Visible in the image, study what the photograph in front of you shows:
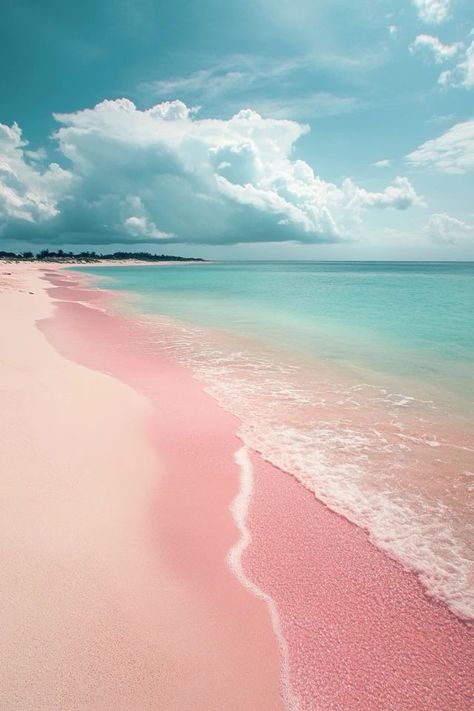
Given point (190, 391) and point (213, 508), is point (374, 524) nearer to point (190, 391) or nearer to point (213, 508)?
point (213, 508)

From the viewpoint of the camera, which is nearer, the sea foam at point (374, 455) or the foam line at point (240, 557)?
the foam line at point (240, 557)

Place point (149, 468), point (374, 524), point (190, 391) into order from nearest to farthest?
point (374, 524) → point (149, 468) → point (190, 391)

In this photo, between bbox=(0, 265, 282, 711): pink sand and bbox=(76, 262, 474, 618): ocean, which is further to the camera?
bbox=(76, 262, 474, 618): ocean

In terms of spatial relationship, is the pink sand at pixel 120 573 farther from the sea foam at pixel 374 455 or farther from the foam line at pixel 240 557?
the sea foam at pixel 374 455

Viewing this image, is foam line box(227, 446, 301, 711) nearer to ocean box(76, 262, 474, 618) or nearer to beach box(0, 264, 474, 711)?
beach box(0, 264, 474, 711)

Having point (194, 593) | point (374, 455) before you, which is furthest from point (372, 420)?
point (194, 593)

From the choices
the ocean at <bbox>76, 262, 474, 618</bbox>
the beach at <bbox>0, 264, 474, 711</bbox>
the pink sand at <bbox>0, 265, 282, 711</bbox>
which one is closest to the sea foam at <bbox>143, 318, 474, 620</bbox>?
the ocean at <bbox>76, 262, 474, 618</bbox>

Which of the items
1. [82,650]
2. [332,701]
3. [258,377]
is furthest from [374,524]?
[258,377]

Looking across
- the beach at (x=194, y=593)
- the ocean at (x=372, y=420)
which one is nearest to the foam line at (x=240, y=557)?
the beach at (x=194, y=593)
